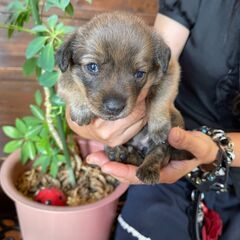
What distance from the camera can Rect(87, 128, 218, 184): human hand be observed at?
3.82 ft

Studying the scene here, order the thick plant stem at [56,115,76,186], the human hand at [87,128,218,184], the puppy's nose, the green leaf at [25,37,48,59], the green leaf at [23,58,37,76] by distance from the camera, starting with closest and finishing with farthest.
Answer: the puppy's nose < the human hand at [87,128,218,184] < the green leaf at [25,37,48,59] < the green leaf at [23,58,37,76] < the thick plant stem at [56,115,76,186]

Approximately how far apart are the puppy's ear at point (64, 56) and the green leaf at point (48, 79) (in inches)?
7.2

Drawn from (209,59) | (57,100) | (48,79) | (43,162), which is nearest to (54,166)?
(43,162)

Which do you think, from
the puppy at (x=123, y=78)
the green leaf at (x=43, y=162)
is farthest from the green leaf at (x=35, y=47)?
the green leaf at (x=43, y=162)

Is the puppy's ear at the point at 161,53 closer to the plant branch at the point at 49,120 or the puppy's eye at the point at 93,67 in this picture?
the puppy's eye at the point at 93,67

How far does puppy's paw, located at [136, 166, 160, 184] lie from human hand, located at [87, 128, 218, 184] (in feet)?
0.13

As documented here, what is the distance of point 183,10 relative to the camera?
1.50 m

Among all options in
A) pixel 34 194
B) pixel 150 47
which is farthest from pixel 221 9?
pixel 34 194

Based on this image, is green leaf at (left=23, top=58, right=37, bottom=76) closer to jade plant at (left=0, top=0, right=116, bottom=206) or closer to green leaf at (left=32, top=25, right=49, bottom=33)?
jade plant at (left=0, top=0, right=116, bottom=206)

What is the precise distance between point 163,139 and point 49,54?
438 mm

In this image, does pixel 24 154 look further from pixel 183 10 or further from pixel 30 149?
pixel 183 10

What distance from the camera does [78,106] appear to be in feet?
4.35

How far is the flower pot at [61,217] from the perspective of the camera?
145 cm

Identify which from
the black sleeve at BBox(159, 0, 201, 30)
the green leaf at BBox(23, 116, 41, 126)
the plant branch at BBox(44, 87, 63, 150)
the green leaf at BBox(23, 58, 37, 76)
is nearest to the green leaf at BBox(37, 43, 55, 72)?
the green leaf at BBox(23, 58, 37, 76)
